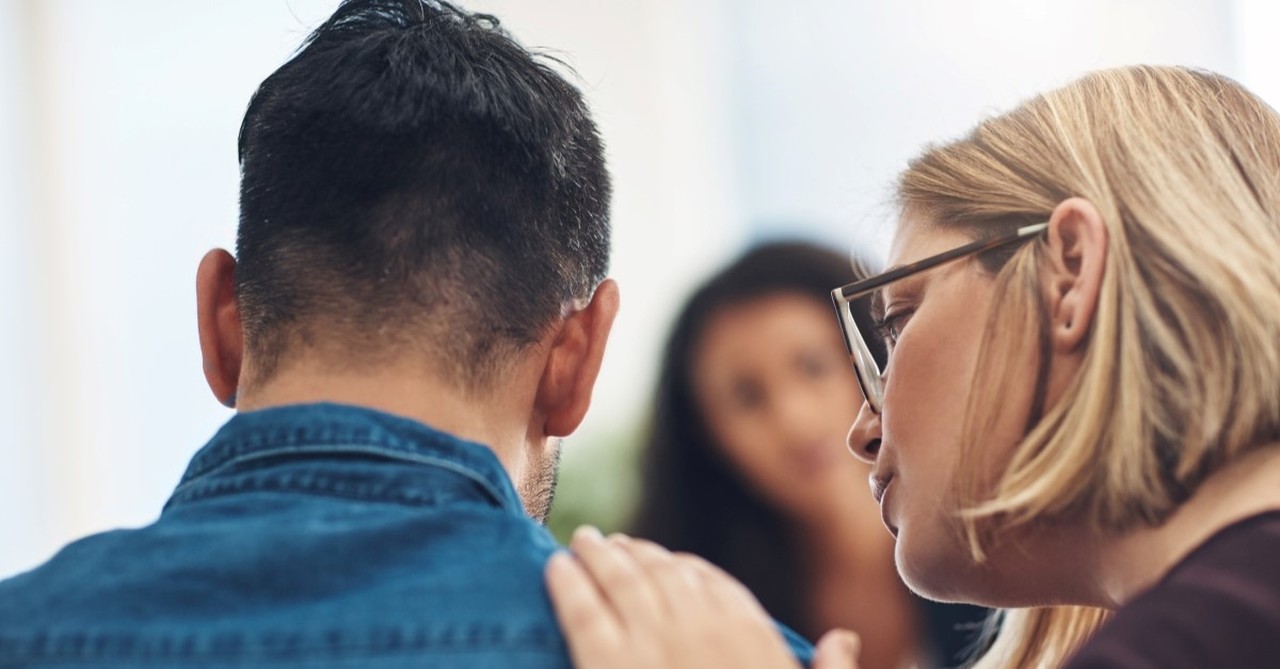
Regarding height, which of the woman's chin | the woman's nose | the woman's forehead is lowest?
the woman's chin

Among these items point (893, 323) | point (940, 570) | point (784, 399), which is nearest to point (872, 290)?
point (893, 323)

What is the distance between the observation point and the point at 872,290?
1.16m

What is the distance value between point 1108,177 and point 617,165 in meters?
2.16

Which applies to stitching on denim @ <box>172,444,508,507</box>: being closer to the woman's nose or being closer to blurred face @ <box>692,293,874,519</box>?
the woman's nose

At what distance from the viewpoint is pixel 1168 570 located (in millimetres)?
889

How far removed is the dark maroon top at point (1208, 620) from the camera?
0.79 meters

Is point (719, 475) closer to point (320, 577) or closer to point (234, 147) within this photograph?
point (234, 147)

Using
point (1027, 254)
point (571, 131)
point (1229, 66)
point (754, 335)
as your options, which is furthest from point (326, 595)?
point (1229, 66)

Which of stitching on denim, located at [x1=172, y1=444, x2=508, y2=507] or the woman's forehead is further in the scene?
the woman's forehead

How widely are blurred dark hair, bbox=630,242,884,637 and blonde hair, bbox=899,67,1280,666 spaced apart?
1.24 m

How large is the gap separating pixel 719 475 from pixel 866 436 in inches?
44.2

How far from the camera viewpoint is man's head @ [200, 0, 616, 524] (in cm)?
90

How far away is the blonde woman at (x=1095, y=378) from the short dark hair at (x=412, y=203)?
207mm

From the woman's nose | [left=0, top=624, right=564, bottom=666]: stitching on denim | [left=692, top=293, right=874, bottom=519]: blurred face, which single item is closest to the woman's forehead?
the woman's nose
